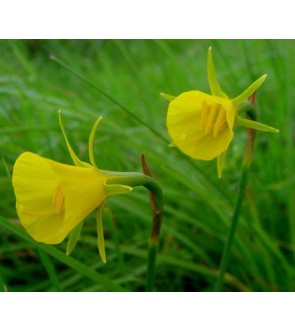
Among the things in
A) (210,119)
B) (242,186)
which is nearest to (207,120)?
(210,119)

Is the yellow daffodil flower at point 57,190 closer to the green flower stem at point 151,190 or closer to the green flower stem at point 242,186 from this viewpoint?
the green flower stem at point 151,190

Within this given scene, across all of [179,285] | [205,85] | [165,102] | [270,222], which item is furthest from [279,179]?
[165,102]

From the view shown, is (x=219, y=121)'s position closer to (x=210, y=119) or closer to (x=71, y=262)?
(x=210, y=119)

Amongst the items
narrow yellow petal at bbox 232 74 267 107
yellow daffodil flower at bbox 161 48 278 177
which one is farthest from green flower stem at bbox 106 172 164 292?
narrow yellow petal at bbox 232 74 267 107

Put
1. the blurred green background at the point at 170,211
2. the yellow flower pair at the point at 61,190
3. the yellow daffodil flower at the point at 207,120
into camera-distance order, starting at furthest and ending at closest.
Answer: the blurred green background at the point at 170,211
the yellow daffodil flower at the point at 207,120
the yellow flower pair at the point at 61,190

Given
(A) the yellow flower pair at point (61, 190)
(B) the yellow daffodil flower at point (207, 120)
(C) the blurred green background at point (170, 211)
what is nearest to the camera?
(A) the yellow flower pair at point (61, 190)

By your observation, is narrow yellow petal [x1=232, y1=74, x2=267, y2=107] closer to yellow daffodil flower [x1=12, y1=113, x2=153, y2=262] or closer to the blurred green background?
yellow daffodil flower [x1=12, y1=113, x2=153, y2=262]

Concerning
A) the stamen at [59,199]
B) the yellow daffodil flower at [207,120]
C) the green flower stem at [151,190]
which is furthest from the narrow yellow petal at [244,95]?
the stamen at [59,199]
